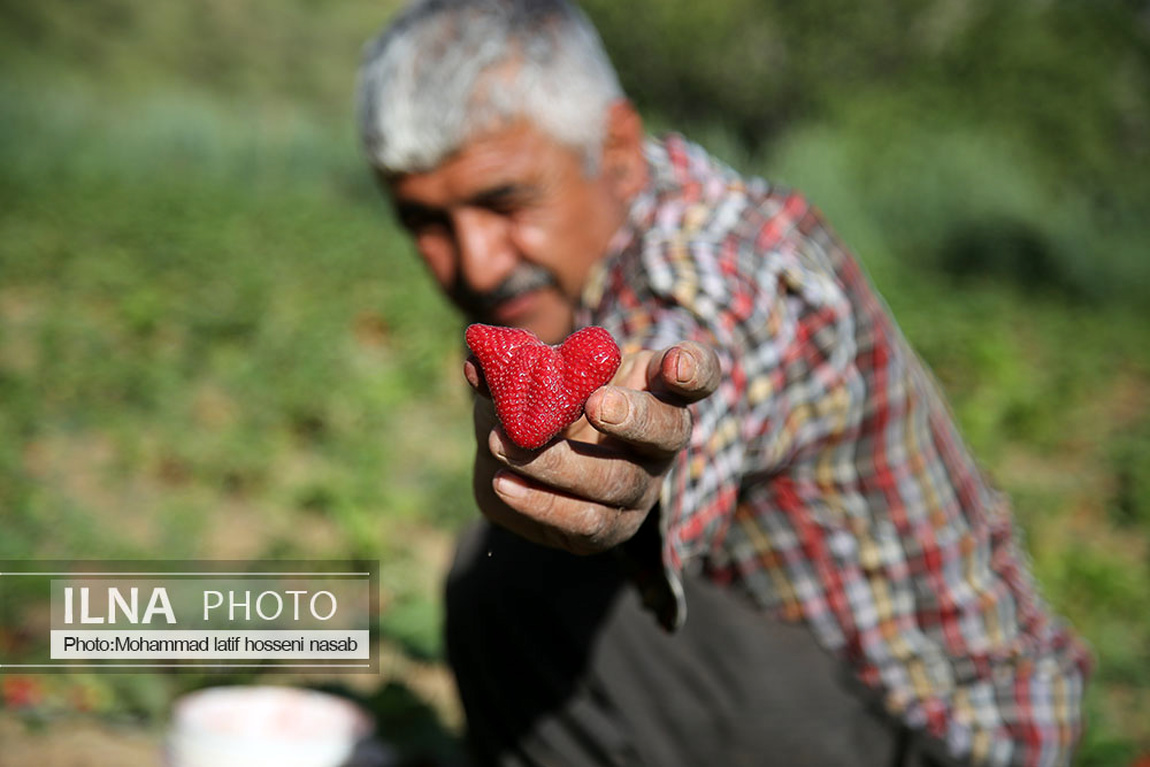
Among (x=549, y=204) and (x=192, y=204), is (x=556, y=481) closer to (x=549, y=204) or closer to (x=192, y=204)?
(x=549, y=204)

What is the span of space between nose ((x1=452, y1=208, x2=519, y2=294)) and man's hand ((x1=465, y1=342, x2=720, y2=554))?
0.81 m

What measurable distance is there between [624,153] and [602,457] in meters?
1.09

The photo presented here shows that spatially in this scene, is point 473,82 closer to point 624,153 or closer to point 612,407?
point 624,153

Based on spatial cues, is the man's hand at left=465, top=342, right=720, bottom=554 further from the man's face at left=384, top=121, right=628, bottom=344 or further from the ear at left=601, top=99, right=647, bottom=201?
the ear at left=601, top=99, right=647, bottom=201

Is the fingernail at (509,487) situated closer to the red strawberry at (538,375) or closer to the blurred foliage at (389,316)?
the red strawberry at (538,375)

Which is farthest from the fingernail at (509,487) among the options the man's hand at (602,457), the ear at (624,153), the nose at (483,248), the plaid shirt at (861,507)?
the ear at (624,153)

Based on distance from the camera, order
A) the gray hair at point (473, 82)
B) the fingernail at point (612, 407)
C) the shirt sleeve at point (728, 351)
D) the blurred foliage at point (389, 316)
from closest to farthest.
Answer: the fingernail at point (612, 407) < the shirt sleeve at point (728, 351) < the gray hair at point (473, 82) < the blurred foliage at point (389, 316)

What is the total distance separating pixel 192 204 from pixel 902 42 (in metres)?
14.8

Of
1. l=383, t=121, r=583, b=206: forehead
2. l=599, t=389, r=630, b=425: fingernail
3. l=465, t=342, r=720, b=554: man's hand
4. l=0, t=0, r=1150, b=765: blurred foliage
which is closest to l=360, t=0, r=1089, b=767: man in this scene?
l=383, t=121, r=583, b=206: forehead

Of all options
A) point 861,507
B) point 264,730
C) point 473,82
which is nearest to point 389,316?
point 264,730

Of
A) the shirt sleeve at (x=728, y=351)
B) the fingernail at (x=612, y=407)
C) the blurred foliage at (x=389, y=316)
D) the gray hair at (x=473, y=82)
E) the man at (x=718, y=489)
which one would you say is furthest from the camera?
the blurred foliage at (x=389, y=316)

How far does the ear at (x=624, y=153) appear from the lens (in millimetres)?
1998

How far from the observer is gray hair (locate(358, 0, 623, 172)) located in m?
1.84

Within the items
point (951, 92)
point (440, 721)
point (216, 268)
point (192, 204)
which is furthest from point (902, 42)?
point (440, 721)
